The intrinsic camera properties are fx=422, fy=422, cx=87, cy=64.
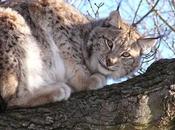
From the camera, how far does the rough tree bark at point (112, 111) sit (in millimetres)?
2691

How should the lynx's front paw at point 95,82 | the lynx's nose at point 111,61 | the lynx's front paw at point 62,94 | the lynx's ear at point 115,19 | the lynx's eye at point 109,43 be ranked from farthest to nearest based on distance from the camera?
the lynx's ear at point 115,19, the lynx's eye at point 109,43, the lynx's nose at point 111,61, the lynx's front paw at point 95,82, the lynx's front paw at point 62,94

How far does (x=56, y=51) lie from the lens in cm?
382

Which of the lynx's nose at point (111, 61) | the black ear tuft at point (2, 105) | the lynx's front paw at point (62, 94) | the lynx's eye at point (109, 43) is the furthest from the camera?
the lynx's eye at point (109, 43)

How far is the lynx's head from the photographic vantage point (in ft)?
13.1

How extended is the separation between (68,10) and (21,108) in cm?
151

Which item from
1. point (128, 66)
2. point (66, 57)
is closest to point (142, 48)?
point (128, 66)

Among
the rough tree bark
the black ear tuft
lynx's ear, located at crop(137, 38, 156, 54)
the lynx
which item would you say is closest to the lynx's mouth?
the lynx

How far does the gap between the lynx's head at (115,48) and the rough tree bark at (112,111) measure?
3.35ft

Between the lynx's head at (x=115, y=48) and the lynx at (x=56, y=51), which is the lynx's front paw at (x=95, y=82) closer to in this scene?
the lynx at (x=56, y=51)

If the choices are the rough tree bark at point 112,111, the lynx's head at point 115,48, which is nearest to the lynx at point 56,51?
the lynx's head at point 115,48

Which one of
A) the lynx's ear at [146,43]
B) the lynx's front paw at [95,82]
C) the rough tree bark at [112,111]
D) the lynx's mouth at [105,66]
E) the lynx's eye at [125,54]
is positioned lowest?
the rough tree bark at [112,111]

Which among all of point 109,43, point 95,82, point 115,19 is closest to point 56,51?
point 95,82

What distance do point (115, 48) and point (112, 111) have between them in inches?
53.4

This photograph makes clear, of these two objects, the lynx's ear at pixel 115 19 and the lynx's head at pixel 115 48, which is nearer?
the lynx's head at pixel 115 48
